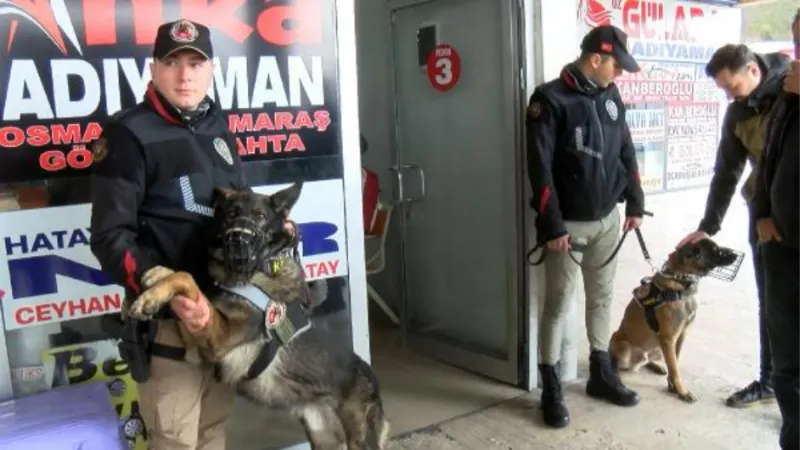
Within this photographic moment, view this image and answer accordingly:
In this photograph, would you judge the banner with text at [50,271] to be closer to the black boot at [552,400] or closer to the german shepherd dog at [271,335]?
the german shepherd dog at [271,335]

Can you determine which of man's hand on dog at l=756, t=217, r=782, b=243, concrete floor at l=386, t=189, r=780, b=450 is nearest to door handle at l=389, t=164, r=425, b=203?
concrete floor at l=386, t=189, r=780, b=450

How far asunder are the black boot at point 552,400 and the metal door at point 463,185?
383mm

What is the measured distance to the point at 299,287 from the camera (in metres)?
2.35

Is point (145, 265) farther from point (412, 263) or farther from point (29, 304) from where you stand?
point (412, 263)

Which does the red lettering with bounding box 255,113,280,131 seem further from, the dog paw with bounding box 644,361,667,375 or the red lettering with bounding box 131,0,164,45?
the dog paw with bounding box 644,361,667,375

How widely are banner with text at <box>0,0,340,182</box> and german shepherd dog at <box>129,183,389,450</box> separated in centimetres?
→ 84

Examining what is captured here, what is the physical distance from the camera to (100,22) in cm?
264

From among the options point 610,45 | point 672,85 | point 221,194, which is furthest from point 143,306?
Result: point 672,85

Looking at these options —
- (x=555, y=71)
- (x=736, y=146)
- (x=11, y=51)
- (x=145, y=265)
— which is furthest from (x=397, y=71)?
(x=145, y=265)

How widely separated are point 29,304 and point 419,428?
191cm

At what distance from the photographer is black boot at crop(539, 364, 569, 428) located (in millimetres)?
3596

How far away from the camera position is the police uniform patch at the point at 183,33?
6.61ft

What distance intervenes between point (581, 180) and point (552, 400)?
1.11 metres

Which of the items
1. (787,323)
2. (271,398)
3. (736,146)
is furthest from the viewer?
(736,146)
